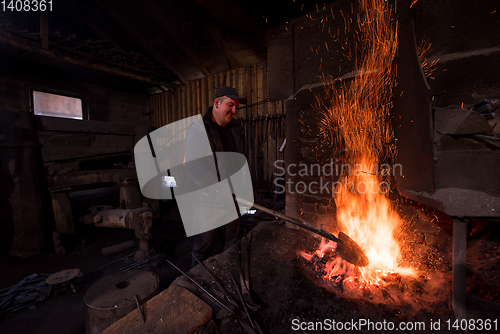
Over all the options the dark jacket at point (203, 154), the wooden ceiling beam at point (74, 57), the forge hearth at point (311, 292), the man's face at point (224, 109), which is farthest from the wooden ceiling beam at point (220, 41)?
the forge hearth at point (311, 292)

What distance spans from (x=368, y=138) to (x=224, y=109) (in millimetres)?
1928

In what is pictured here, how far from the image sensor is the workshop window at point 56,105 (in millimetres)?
Result: 7652

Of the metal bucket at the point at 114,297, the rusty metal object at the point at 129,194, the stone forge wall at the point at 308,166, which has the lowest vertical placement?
the metal bucket at the point at 114,297

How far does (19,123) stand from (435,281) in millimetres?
6328

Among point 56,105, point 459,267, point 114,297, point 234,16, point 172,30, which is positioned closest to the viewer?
point 459,267

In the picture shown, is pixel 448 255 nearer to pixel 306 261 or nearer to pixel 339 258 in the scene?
pixel 339 258

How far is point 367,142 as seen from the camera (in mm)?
2393

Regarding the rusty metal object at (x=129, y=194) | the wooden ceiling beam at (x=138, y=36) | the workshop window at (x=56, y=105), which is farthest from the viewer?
the workshop window at (x=56, y=105)

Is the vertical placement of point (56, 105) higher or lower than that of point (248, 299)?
higher

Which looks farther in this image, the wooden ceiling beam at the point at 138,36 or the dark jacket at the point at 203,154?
the wooden ceiling beam at the point at 138,36

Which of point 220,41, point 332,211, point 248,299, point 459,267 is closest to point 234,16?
point 332,211

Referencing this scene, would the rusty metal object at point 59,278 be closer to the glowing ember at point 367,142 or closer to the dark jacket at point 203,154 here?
the dark jacket at point 203,154

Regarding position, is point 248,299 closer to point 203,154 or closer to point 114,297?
point 114,297

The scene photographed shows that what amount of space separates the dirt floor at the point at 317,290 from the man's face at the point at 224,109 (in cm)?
165
